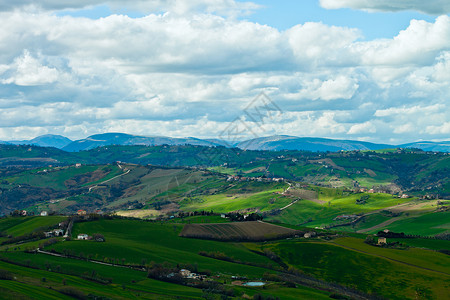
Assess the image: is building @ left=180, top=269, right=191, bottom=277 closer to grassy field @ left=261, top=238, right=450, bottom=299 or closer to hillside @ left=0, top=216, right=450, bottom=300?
hillside @ left=0, top=216, right=450, bottom=300

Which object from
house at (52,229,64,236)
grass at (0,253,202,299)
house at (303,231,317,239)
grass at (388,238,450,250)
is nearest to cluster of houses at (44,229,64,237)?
house at (52,229,64,236)

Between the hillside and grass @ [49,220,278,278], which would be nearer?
the hillside

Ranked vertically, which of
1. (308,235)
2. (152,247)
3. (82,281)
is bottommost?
(308,235)

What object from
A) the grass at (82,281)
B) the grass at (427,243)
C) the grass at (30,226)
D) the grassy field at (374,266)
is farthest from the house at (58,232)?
the grass at (427,243)

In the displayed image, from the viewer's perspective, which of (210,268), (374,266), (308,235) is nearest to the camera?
(210,268)

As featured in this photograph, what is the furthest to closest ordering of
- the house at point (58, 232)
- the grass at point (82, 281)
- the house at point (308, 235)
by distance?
the house at point (308, 235) → the house at point (58, 232) → the grass at point (82, 281)

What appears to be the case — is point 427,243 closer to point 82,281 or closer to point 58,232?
point 82,281

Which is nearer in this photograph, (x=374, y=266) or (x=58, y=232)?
(x=374, y=266)

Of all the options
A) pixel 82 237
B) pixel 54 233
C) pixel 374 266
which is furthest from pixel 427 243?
pixel 54 233

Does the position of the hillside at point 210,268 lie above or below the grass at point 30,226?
below

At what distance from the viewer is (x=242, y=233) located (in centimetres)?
19588

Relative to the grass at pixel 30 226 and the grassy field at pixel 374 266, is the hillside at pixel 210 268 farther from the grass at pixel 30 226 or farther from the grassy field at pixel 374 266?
the grass at pixel 30 226

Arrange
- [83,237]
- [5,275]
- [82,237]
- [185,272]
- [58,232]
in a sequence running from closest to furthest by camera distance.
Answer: [5,275]
[185,272]
[82,237]
[83,237]
[58,232]

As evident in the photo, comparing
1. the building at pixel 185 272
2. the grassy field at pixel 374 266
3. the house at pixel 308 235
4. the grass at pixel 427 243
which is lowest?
the grass at pixel 427 243
